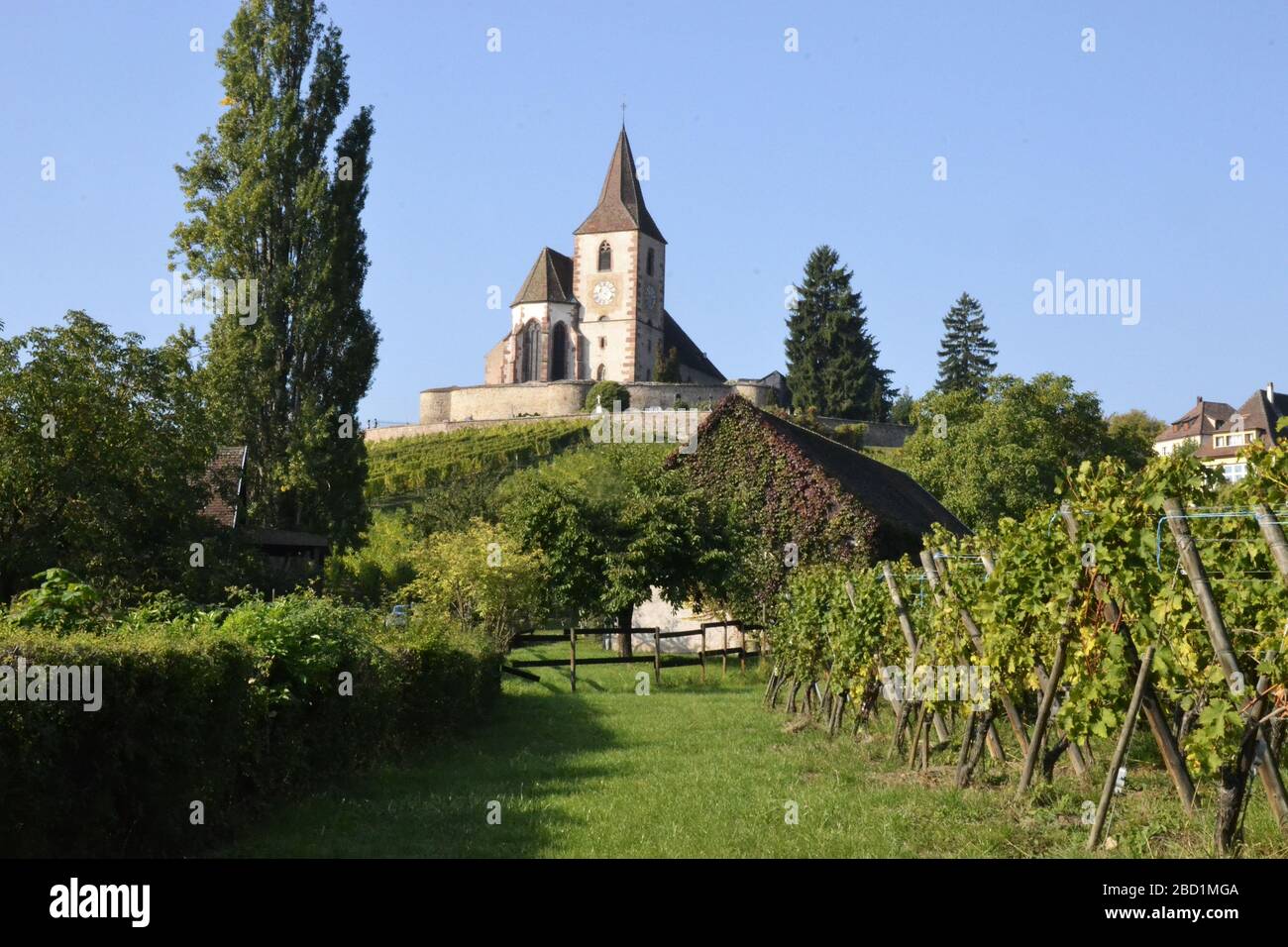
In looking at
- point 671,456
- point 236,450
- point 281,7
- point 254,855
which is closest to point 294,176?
point 281,7

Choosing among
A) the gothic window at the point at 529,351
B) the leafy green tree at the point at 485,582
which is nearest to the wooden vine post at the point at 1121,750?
the leafy green tree at the point at 485,582

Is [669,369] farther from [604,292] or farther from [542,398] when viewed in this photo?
[542,398]

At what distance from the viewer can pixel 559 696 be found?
2044cm

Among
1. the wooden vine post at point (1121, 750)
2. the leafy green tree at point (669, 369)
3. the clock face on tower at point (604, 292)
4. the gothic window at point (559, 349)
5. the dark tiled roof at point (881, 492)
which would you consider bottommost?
the wooden vine post at point (1121, 750)

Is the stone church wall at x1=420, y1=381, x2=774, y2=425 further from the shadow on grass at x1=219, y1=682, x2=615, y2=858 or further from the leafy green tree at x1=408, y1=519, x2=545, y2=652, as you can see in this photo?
the shadow on grass at x1=219, y1=682, x2=615, y2=858

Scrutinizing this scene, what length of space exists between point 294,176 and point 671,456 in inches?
484

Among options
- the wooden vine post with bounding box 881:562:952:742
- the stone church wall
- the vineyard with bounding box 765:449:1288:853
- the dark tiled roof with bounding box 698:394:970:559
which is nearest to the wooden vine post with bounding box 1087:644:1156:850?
the vineyard with bounding box 765:449:1288:853

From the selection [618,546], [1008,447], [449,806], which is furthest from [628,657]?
[1008,447]

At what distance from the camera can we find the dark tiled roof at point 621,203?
302 feet

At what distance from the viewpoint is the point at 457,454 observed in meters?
74.0

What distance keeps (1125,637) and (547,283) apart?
86.8 meters

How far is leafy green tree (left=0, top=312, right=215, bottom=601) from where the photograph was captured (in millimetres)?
19812

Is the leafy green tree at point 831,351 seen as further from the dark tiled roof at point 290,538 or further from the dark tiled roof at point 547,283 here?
the dark tiled roof at point 290,538

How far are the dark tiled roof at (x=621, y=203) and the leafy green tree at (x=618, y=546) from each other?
66.7 m
